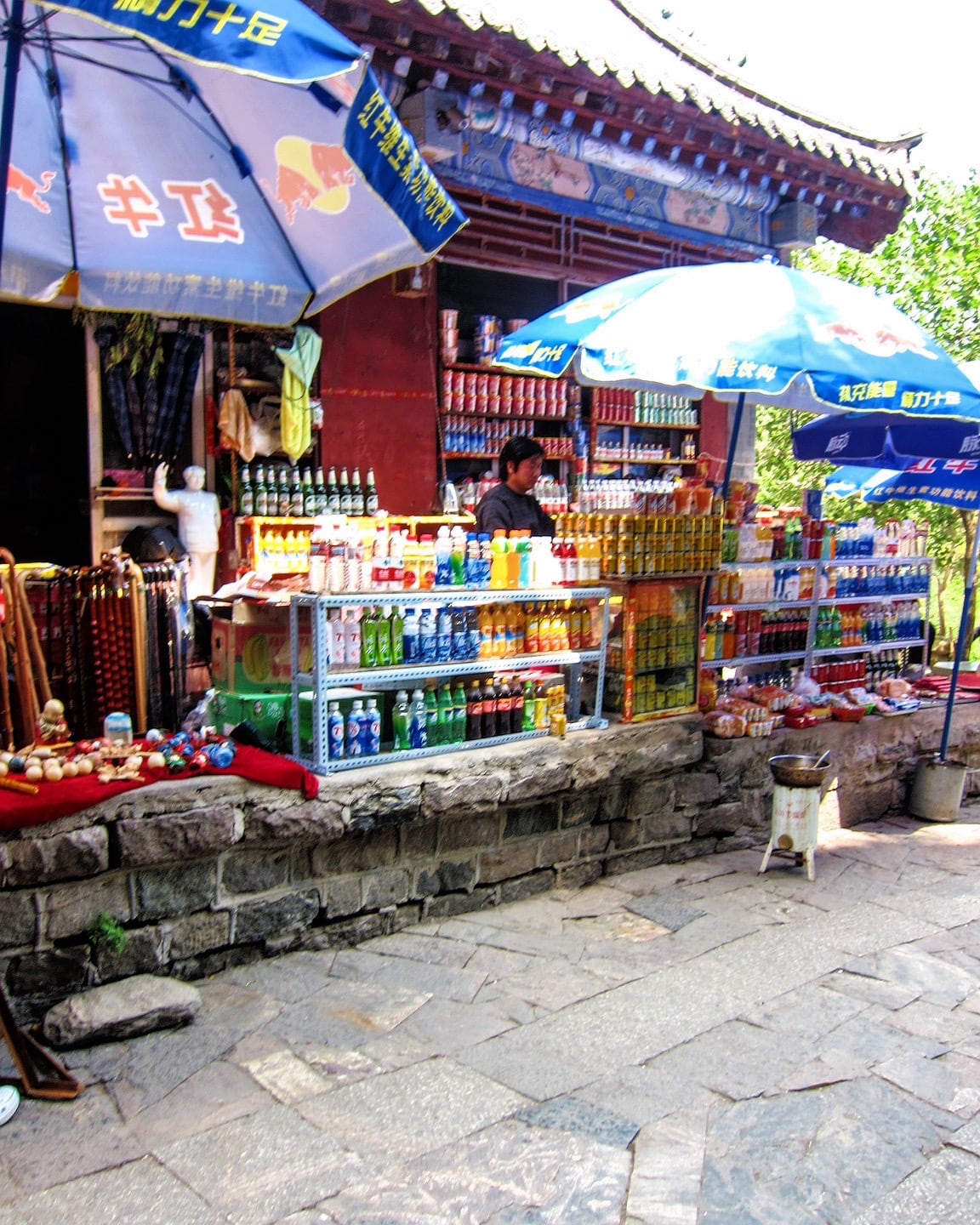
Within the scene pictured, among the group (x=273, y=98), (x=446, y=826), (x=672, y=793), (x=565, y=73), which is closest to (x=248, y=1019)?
(x=446, y=826)

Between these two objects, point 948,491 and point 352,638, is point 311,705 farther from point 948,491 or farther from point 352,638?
point 948,491

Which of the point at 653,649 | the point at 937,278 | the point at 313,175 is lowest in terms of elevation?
the point at 653,649

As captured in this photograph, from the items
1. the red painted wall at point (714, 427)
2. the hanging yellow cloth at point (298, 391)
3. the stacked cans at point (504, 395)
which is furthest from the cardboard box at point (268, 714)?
the red painted wall at point (714, 427)

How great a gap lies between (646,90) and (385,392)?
120 inches

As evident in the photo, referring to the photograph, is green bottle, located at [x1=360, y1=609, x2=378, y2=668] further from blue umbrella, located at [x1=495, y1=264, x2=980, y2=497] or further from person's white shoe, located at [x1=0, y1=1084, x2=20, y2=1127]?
person's white shoe, located at [x1=0, y1=1084, x2=20, y2=1127]

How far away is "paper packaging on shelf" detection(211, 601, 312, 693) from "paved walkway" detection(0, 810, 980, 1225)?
1.25 meters

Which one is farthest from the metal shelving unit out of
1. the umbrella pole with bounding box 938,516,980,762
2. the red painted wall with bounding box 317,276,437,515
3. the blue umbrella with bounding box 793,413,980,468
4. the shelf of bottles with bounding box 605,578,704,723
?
the red painted wall with bounding box 317,276,437,515

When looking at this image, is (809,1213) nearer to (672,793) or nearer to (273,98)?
(672,793)

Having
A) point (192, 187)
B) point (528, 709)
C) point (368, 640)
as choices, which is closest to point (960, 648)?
point (528, 709)

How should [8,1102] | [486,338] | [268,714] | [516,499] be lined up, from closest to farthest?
[8,1102]
[268,714]
[516,499]
[486,338]

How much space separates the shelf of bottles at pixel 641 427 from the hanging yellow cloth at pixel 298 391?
9.71 ft

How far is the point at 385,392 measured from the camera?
27.2ft

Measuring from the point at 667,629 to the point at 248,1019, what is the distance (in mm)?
3199

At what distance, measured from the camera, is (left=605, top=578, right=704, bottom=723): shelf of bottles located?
5.93 metres
